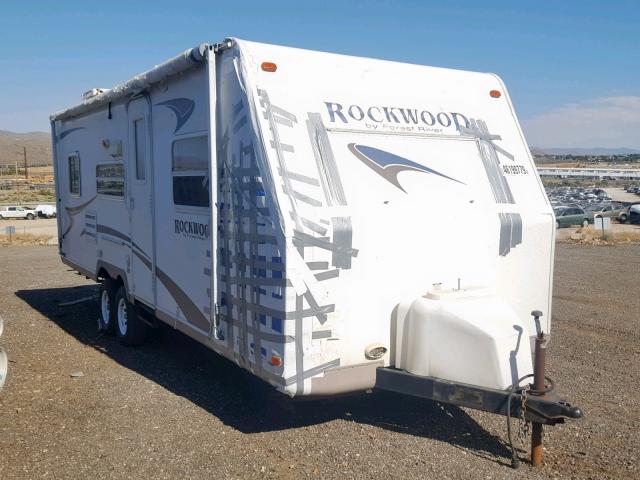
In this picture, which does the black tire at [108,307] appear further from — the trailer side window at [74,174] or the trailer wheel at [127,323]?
the trailer side window at [74,174]

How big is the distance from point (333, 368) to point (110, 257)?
4197 millimetres

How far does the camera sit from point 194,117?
215 inches

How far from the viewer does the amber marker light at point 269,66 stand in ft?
15.7

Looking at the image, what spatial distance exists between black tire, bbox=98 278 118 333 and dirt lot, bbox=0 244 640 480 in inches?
8.0

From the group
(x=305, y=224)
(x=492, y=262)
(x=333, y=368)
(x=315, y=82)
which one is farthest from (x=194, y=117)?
(x=492, y=262)

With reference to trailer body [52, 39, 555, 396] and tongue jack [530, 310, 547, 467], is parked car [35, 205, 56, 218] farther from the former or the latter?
tongue jack [530, 310, 547, 467]

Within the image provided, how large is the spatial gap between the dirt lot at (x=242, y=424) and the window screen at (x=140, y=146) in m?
1.99

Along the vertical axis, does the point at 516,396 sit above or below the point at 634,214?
above

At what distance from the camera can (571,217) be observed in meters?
31.7

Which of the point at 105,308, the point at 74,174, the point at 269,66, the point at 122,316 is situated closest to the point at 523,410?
the point at 269,66

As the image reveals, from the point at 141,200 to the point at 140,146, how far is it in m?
0.56

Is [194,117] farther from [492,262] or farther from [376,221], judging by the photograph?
[492,262]

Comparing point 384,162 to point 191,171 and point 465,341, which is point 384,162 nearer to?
point 465,341

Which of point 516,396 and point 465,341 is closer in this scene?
point 516,396
